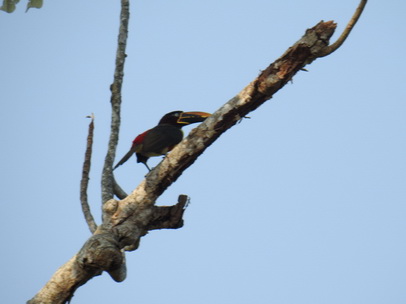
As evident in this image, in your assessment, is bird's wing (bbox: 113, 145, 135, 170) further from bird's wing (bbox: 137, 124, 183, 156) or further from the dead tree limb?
the dead tree limb

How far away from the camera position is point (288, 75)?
442 cm

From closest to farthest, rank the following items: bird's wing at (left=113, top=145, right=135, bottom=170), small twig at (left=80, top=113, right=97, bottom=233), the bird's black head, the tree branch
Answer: small twig at (left=80, top=113, right=97, bottom=233), the tree branch, bird's wing at (left=113, top=145, right=135, bottom=170), the bird's black head

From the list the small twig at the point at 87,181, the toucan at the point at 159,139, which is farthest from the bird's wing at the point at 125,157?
the small twig at the point at 87,181

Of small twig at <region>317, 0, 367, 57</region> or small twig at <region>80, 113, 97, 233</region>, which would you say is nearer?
small twig at <region>317, 0, 367, 57</region>

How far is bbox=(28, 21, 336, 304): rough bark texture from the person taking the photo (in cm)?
437

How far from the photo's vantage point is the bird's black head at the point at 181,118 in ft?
27.1

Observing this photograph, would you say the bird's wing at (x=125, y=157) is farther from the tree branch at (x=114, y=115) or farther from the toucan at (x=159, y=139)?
the tree branch at (x=114, y=115)

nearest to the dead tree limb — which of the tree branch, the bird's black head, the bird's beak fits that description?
the tree branch

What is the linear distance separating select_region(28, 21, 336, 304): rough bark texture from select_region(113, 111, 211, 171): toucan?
275 centimetres

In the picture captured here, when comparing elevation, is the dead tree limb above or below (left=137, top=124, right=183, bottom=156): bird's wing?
below

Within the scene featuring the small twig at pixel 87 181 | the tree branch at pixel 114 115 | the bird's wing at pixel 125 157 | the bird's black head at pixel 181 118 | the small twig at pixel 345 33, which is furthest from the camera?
A: the bird's black head at pixel 181 118

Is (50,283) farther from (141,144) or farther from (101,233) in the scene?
(141,144)

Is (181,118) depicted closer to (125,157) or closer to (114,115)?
(125,157)

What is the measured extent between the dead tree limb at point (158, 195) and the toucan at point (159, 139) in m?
2.76
